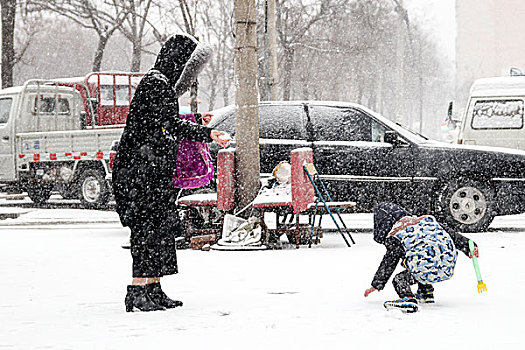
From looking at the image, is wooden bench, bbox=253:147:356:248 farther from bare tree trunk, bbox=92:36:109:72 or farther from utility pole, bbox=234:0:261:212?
bare tree trunk, bbox=92:36:109:72

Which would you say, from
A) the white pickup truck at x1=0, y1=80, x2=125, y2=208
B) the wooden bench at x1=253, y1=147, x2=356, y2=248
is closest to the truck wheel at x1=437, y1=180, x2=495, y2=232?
the wooden bench at x1=253, y1=147, x2=356, y2=248

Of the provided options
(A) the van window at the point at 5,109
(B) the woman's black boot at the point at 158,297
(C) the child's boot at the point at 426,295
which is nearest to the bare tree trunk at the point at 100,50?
(A) the van window at the point at 5,109

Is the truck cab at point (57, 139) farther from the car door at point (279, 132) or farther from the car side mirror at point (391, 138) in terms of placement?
the car side mirror at point (391, 138)

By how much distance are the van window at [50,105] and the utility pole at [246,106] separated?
30.0ft

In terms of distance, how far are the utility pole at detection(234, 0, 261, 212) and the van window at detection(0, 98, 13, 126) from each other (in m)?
9.24

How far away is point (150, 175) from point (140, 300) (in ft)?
2.81

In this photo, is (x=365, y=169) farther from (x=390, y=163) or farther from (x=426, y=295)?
(x=426, y=295)

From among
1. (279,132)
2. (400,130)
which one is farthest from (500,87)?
(279,132)

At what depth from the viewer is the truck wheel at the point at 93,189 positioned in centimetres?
1644

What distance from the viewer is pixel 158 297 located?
5621mm

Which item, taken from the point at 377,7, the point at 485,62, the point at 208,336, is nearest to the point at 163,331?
the point at 208,336

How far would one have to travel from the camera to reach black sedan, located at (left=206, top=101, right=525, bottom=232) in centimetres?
1070

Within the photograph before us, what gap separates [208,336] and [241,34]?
5757mm

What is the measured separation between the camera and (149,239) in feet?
18.2
